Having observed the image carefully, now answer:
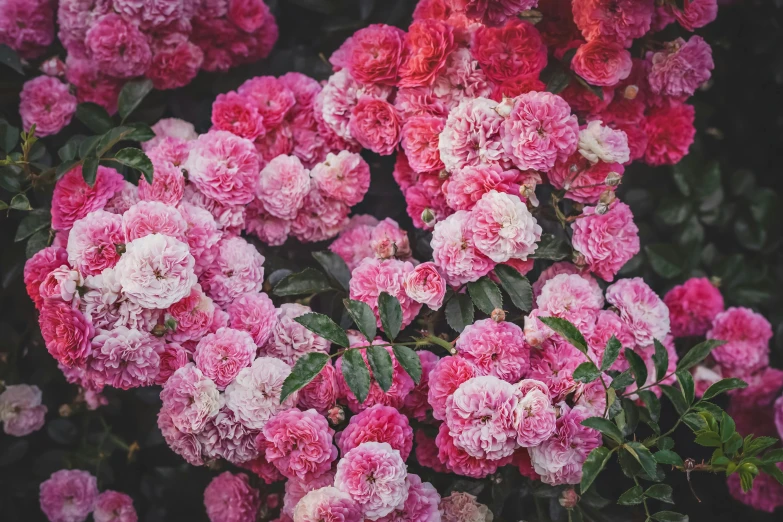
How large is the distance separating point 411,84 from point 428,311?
492 mm

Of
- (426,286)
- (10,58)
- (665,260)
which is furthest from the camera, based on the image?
(665,260)

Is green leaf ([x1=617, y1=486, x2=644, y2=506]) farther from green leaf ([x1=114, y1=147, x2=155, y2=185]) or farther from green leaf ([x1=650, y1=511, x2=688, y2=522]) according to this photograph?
green leaf ([x1=114, y1=147, x2=155, y2=185])

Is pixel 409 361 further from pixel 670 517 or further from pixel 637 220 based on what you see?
pixel 637 220

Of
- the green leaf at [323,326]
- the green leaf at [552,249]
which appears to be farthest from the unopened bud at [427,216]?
the green leaf at [323,326]

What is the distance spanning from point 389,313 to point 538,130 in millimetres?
475

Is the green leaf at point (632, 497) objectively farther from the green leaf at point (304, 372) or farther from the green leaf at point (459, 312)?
the green leaf at point (304, 372)

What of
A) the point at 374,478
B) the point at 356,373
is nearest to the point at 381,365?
the point at 356,373

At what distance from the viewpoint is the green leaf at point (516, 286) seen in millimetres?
1299

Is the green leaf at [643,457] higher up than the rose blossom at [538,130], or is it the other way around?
the rose blossom at [538,130]

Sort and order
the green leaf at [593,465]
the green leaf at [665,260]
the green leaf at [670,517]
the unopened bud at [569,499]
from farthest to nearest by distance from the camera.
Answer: the green leaf at [665,260]
the unopened bud at [569,499]
the green leaf at [670,517]
the green leaf at [593,465]

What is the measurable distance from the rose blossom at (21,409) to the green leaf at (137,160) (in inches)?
29.3

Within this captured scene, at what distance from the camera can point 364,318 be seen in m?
1.19

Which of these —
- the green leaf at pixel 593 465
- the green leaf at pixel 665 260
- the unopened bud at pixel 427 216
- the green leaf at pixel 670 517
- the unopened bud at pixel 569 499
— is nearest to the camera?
the green leaf at pixel 593 465

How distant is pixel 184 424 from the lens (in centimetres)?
122
